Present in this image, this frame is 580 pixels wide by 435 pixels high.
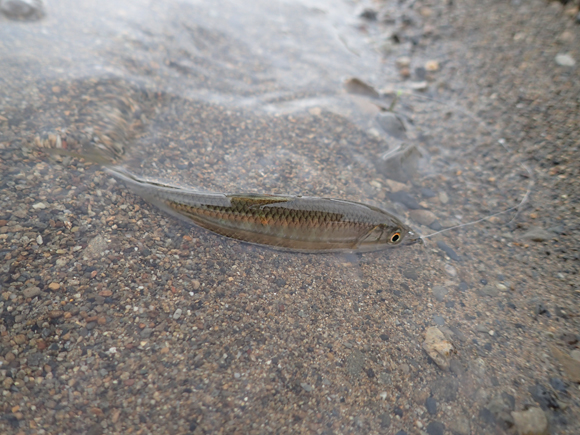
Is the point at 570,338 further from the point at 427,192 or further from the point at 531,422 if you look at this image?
the point at 427,192

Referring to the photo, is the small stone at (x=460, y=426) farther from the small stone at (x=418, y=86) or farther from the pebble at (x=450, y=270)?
the small stone at (x=418, y=86)

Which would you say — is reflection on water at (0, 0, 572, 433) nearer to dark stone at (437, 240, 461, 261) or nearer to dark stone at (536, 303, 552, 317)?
dark stone at (437, 240, 461, 261)

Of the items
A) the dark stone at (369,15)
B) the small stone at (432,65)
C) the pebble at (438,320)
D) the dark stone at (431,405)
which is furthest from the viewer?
the dark stone at (369,15)

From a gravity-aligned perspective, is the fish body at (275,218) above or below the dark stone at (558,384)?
below

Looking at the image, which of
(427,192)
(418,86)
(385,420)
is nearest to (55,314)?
(385,420)

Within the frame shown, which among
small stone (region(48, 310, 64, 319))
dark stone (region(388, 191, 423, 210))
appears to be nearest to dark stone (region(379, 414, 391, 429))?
dark stone (region(388, 191, 423, 210))

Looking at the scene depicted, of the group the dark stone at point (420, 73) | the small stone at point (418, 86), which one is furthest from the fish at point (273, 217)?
the dark stone at point (420, 73)
